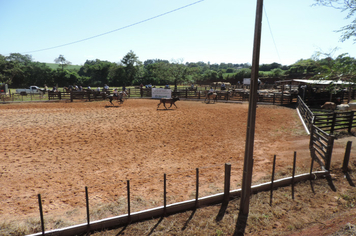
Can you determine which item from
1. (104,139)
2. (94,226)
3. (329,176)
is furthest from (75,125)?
(329,176)

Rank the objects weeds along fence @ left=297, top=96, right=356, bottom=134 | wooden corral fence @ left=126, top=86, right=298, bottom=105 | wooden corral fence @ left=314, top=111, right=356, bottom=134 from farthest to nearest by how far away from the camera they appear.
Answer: wooden corral fence @ left=126, top=86, right=298, bottom=105, wooden corral fence @ left=314, top=111, right=356, bottom=134, weeds along fence @ left=297, top=96, right=356, bottom=134

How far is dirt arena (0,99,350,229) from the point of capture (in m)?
5.69

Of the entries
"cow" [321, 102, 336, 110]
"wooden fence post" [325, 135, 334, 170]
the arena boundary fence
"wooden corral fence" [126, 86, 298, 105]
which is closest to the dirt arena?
"wooden fence post" [325, 135, 334, 170]

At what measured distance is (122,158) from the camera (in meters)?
8.20

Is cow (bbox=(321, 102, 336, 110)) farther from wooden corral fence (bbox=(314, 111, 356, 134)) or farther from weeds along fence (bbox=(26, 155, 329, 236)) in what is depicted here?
weeds along fence (bbox=(26, 155, 329, 236))

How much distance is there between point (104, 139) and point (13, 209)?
18.5ft

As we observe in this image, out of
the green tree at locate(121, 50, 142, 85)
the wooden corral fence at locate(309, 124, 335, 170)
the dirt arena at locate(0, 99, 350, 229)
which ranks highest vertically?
the green tree at locate(121, 50, 142, 85)

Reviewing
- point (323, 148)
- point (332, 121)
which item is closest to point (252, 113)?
point (323, 148)

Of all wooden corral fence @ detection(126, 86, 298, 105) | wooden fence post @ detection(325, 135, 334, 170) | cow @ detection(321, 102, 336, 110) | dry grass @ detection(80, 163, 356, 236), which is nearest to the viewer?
dry grass @ detection(80, 163, 356, 236)

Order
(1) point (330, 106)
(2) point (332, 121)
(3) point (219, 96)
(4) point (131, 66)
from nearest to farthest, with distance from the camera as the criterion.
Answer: (2) point (332, 121)
(1) point (330, 106)
(3) point (219, 96)
(4) point (131, 66)

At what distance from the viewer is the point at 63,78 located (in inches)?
2736

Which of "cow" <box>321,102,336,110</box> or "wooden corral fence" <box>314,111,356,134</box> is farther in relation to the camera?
"cow" <box>321,102,336,110</box>

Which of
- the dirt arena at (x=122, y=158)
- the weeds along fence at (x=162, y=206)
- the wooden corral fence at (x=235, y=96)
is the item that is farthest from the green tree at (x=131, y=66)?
the weeds along fence at (x=162, y=206)

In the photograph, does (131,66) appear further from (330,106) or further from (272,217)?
(272,217)
